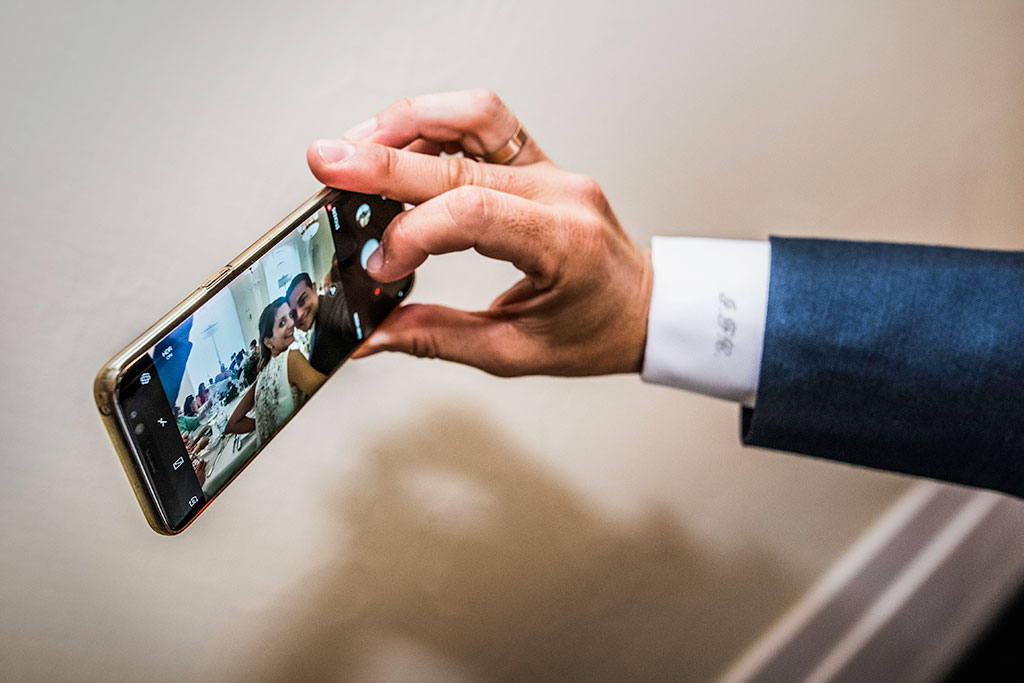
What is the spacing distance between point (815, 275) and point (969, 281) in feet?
0.33

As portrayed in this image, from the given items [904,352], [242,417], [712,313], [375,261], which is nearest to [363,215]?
[375,261]

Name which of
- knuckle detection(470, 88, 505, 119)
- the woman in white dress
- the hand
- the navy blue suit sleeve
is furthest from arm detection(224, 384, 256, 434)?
the navy blue suit sleeve

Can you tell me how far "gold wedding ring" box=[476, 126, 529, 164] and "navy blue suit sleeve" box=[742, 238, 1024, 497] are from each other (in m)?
0.19

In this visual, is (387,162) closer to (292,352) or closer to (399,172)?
(399,172)

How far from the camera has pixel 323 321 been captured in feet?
1.46

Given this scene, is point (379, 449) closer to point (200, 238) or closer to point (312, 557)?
point (312, 557)

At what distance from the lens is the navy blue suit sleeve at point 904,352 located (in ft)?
1.59

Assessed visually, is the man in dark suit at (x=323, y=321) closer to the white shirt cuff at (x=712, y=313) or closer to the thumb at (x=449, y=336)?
the thumb at (x=449, y=336)

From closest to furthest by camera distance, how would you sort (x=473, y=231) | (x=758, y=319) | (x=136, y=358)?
(x=136, y=358)
(x=473, y=231)
(x=758, y=319)

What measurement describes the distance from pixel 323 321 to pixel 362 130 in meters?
0.12

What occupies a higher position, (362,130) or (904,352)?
(362,130)

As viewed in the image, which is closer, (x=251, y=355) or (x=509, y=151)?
(x=251, y=355)

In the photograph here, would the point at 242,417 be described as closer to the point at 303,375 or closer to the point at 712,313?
the point at 303,375

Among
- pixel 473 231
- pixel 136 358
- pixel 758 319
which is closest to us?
pixel 136 358
